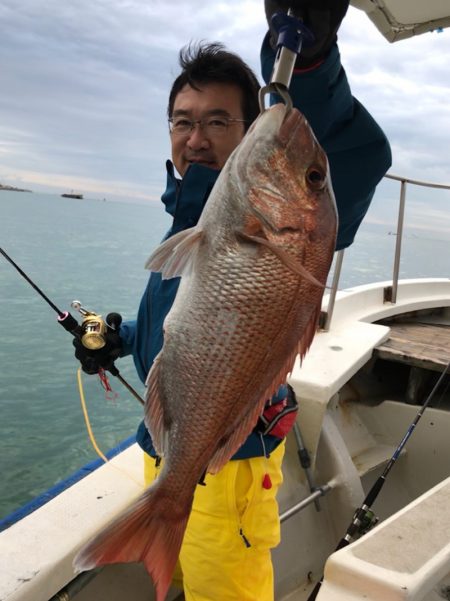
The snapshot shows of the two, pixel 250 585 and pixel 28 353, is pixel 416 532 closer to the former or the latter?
pixel 250 585

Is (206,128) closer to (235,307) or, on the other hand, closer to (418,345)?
(235,307)

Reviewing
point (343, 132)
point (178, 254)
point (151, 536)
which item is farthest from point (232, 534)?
point (343, 132)

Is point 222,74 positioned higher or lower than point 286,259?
higher

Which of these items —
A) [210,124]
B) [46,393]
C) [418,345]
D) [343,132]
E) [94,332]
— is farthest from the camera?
[46,393]

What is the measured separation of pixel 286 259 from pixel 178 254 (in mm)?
Result: 313

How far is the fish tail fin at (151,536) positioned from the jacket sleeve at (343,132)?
1.19 metres

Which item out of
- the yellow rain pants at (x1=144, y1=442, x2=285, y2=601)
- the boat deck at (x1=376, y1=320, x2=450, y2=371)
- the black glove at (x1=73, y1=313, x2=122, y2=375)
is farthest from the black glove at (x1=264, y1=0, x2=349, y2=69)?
the boat deck at (x1=376, y1=320, x2=450, y2=371)

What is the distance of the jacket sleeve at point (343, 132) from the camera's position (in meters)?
1.58

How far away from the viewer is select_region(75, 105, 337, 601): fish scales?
126cm

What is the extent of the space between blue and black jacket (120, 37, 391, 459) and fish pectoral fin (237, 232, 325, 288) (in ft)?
2.04

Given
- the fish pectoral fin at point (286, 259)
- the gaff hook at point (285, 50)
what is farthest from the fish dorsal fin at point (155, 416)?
the gaff hook at point (285, 50)

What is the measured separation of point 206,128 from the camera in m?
1.88

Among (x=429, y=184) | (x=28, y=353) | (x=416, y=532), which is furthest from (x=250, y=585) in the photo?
(x=28, y=353)

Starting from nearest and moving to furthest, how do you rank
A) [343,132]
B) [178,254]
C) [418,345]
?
1. [178,254]
2. [343,132]
3. [418,345]
